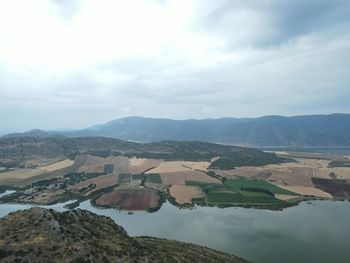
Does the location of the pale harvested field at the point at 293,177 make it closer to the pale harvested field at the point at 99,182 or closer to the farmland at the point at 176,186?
the farmland at the point at 176,186

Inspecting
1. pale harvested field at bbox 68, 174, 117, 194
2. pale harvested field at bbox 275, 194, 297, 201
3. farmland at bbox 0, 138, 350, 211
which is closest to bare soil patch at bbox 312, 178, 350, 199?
farmland at bbox 0, 138, 350, 211

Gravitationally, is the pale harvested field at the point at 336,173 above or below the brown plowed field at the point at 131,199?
above

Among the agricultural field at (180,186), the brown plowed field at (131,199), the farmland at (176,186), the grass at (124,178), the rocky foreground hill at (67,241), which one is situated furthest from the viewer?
the grass at (124,178)

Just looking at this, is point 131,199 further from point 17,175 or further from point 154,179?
point 17,175

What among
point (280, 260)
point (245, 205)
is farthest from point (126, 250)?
point (245, 205)

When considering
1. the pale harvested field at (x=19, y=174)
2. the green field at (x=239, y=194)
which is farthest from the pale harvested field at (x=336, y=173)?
the pale harvested field at (x=19, y=174)

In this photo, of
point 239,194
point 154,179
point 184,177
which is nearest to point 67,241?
point 239,194

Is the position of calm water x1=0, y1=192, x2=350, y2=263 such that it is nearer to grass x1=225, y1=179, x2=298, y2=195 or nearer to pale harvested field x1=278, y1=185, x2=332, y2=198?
pale harvested field x1=278, y1=185, x2=332, y2=198
